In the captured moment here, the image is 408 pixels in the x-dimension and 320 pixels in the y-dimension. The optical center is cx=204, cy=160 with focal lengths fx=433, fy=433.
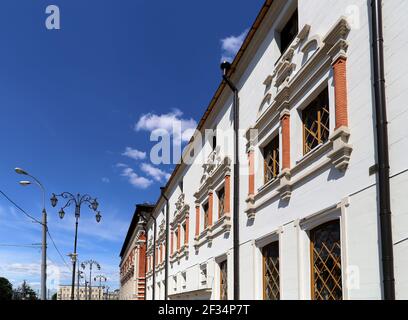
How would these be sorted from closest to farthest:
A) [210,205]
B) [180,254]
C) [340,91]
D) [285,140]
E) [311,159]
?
[340,91] < [311,159] < [285,140] < [210,205] < [180,254]

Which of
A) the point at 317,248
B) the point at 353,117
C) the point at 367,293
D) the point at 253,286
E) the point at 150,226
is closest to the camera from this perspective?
the point at 367,293

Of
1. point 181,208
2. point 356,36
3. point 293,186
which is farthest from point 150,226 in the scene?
point 356,36

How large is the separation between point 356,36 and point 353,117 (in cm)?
147

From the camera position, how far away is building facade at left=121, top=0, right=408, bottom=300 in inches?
267

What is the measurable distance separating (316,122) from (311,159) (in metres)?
0.86

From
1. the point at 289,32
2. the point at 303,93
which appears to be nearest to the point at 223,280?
the point at 303,93

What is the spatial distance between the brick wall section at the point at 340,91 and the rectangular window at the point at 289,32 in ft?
9.39

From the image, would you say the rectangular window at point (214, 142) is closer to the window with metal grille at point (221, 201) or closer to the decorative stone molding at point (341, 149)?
the window with metal grille at point (221, 201)

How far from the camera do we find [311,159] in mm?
8984

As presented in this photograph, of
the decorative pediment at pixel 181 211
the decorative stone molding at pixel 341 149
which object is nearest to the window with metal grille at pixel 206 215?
the decorative pediment at pixel 181 211

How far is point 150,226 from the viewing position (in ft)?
138

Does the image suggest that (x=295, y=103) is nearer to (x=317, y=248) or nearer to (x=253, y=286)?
(x=317, y=248)

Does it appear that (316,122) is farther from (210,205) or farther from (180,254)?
(180,254)
